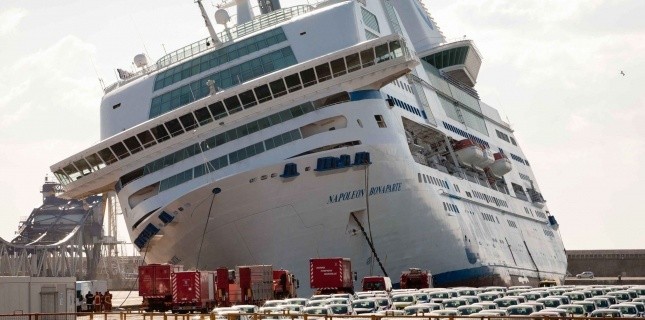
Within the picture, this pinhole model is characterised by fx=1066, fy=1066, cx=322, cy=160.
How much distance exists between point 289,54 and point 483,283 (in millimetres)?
16307

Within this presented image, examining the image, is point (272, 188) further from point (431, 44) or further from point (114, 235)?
point (114, 235)

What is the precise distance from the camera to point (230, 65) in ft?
176

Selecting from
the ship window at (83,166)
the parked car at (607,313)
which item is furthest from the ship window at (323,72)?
the parked car at (607,313)

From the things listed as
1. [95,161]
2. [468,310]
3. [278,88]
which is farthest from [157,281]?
[468,310]

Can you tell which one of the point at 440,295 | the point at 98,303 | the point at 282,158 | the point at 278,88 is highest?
the point at 278,88

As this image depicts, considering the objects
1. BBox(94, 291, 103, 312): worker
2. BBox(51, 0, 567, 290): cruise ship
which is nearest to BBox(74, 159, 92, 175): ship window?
BBox(51, 0, 567, 290): cruise ship

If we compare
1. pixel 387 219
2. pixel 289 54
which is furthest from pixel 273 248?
pixel 289 54

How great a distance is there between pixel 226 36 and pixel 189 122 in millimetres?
7696

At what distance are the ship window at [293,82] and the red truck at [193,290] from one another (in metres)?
9.43

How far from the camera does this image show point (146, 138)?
168ft

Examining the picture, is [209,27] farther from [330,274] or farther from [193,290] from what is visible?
[330,274]

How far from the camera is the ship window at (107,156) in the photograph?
170 feet

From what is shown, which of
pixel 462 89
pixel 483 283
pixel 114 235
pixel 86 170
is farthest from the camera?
pixel 114 235

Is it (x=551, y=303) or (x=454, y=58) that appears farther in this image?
(x=454, y=58)
